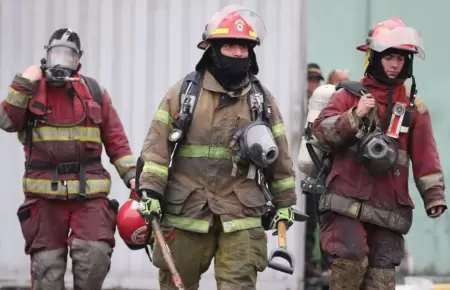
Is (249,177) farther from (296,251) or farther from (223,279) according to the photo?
(296,251)

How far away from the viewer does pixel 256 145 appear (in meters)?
7.58

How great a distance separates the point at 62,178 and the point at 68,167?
3.5 inches

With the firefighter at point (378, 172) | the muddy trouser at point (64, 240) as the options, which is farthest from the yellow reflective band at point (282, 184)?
the muddy trouser at point (64, 240)

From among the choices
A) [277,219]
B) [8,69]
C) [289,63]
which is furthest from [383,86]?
[8,69]

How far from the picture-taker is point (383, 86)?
8367 mm

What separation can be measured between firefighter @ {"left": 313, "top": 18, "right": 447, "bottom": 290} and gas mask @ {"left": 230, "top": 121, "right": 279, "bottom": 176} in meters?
0.64

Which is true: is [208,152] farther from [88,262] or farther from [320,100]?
[88,262]

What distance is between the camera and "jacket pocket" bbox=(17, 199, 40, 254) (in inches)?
350

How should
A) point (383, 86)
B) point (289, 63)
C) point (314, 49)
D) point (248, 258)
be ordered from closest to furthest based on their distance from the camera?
point (248, 258) < point (383, 86) < point (289, 63) < point (314, 49)

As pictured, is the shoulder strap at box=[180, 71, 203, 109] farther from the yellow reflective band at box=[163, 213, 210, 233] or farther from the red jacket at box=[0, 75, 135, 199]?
the red jacket at box=[0, 75, 135, 199]

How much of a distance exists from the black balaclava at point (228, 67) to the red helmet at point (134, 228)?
1123 millimetres

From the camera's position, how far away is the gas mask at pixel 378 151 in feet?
26.5

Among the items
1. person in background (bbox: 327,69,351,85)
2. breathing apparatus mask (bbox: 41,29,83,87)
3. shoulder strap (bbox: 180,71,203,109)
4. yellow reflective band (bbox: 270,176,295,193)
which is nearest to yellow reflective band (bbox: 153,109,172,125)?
shoulder strap (bbox: 180,71,203,109)

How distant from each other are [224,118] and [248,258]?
2.74 feet
